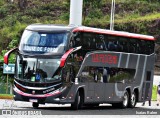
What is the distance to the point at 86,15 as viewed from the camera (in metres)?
84.6

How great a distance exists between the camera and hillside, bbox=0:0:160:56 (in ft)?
268

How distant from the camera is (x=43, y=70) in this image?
94.1ft

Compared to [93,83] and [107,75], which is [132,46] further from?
[93,83]

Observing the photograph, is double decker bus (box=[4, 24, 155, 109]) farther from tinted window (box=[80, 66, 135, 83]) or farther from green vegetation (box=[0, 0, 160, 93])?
green vegetation (box=[0, 0, 160, 93])

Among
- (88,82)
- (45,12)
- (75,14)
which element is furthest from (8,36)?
(88,82)

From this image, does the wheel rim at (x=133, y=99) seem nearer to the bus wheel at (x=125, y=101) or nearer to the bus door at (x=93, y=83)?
the bus wheel at (x=125, y=101)

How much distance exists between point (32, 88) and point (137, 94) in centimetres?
936

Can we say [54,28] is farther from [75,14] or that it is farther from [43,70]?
[75,14]

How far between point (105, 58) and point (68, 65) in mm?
3266

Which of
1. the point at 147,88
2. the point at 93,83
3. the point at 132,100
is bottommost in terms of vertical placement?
the point at 132,100

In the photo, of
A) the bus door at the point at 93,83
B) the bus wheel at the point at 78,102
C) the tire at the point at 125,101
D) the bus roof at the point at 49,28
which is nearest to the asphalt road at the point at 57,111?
the bus wheel at the point at 78,102

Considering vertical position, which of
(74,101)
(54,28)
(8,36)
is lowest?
(8,36)

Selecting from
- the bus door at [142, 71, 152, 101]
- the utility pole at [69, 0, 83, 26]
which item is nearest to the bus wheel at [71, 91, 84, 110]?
the bus door at [142, 71, 152, 101]

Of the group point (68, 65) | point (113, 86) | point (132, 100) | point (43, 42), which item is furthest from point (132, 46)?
point (43, 42)
